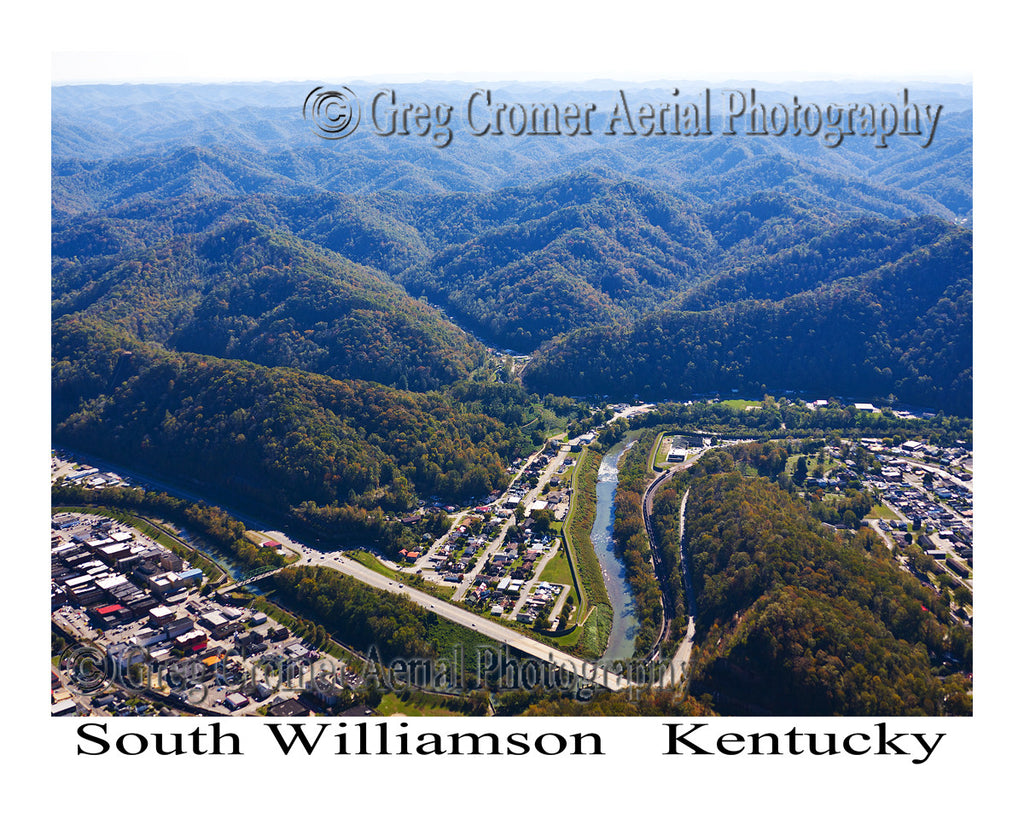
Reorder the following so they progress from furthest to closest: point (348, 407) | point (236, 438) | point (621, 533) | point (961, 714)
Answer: point (348, 407) < point (236, 438) < point (621, 533) < point (961, 714)

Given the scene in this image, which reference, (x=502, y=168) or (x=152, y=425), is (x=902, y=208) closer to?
(x=502, y=168)

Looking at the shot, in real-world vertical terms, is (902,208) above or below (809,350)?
above

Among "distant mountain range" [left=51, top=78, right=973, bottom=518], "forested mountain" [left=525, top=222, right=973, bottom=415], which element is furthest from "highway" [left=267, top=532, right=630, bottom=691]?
"forested mountain" [left=525, top=222, right=973, bottom=415]

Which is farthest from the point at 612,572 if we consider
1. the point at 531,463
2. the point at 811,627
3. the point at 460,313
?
the point at 460,313

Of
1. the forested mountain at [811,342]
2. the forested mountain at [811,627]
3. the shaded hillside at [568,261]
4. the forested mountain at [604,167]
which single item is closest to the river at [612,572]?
the forested mountain at [811,627]

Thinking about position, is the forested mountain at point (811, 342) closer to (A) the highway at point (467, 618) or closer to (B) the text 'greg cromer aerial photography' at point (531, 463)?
(B) the text 'greg cromer aerial photography' at point (531, 463)

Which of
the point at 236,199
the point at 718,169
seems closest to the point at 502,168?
the point at 718,169

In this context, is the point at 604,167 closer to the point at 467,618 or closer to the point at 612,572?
the point at 612,572

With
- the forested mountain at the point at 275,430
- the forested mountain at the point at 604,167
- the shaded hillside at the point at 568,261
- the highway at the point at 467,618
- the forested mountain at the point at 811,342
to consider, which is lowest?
the highway at the point at 467,618

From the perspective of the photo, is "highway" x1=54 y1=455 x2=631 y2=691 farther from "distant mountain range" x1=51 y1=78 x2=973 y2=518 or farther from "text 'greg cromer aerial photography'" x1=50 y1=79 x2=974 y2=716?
"distant mountain range" x1=51 y1=78 x2=973 y2=518
